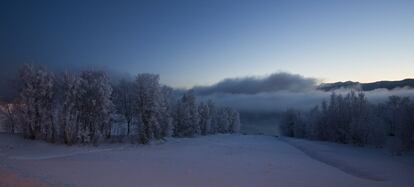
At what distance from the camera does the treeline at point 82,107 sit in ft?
205

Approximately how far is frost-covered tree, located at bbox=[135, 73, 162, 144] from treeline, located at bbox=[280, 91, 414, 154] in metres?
48.7

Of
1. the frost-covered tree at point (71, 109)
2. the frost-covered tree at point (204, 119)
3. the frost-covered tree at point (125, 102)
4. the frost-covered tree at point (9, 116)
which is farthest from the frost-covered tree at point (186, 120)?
the frost-covered tree at point (9, 116)

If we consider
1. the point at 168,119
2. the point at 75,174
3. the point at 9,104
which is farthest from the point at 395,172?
the point at 9,104

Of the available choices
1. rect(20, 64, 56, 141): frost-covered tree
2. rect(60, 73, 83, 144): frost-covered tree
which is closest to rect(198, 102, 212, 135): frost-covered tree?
rect(60, 73, 83, 144): frost-covered tree

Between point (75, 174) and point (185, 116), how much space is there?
73238mm

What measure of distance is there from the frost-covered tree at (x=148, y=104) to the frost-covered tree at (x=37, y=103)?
1742cm

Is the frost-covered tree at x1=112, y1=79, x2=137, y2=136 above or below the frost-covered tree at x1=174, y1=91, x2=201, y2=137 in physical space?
above

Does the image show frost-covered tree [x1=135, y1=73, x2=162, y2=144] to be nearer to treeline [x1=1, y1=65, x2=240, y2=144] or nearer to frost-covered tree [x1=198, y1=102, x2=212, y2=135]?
treeline [x1=1, y1=65, x2=240, y2=144]

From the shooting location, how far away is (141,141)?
7106cm

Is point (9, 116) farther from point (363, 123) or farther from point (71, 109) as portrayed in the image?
point (363, 123)

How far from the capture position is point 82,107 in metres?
65.3

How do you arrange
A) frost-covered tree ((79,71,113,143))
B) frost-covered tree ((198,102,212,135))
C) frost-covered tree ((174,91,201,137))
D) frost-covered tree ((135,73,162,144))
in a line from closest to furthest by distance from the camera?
frost-covered tree ((79,71,113,143)) → frost-covered tree ((135,73,162,144)) → frost-covered tree ((174,91,201,137)) → frost-covered tree ((198,102,212,135))

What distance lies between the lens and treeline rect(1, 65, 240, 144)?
62531 millimetres

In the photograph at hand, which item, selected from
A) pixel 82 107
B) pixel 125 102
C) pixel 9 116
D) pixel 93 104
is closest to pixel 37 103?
pixel 82 107
